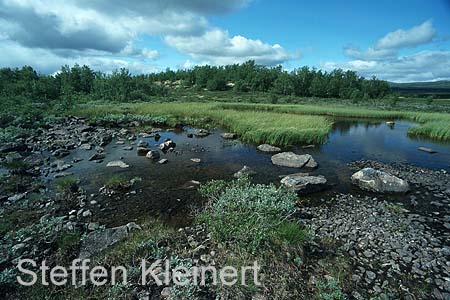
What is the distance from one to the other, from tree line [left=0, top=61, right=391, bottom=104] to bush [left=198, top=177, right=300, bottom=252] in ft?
136

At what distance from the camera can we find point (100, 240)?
19.7 feet

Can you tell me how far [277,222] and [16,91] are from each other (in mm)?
57207

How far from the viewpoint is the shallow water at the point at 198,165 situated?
28.6 feet

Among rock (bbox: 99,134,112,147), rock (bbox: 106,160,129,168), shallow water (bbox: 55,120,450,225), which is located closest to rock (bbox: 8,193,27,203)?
shallow water (bbox: 55,120,450,225)

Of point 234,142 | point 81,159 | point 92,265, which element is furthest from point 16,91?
point 92,265

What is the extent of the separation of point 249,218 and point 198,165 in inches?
322

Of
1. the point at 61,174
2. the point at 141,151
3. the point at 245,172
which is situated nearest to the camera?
the point at 61,174

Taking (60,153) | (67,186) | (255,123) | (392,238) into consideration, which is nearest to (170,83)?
(255,123)

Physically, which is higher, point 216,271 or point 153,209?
point 216,271

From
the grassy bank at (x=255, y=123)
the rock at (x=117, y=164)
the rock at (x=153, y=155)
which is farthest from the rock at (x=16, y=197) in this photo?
the grassy bank at (x=255, y=123)

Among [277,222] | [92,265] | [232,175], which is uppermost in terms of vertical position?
[277,222]

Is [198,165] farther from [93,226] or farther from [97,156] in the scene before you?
[93,226]

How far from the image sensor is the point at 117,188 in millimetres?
9891

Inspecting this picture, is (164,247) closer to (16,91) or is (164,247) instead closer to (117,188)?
(117,188)
